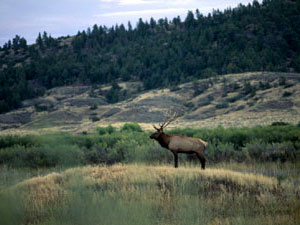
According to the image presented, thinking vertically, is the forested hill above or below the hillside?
above

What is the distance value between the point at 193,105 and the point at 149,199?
170 feet

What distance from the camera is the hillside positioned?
4803 cm

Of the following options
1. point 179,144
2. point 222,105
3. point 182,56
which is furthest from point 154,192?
point 182,56

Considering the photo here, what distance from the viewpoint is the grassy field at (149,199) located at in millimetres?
5348

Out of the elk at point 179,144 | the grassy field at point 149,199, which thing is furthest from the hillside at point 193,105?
the grassy field at point 149,199

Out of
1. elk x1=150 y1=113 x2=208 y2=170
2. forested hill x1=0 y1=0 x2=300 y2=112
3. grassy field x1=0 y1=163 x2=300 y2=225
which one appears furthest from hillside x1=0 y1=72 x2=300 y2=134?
grassy field x1=0 y1=163 x2=300 y2=225

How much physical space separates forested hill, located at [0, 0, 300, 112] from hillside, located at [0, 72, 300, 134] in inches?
285

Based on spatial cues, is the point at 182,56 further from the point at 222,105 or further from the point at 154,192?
the point at 154,192

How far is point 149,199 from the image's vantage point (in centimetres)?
762

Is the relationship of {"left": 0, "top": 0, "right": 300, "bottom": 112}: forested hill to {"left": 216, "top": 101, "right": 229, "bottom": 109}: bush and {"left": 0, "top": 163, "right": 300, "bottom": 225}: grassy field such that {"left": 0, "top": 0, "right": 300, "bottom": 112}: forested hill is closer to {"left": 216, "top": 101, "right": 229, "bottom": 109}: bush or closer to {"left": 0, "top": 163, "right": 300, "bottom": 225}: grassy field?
{"left": 216, "top": 101, "right": 229, "bottom": 109}: bush

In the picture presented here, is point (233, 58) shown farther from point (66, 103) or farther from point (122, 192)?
point (122, 192)

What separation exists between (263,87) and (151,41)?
4123cm

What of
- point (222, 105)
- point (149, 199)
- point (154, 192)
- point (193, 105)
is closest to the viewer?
point (149, 199)

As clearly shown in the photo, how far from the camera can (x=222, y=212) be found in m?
7.23
